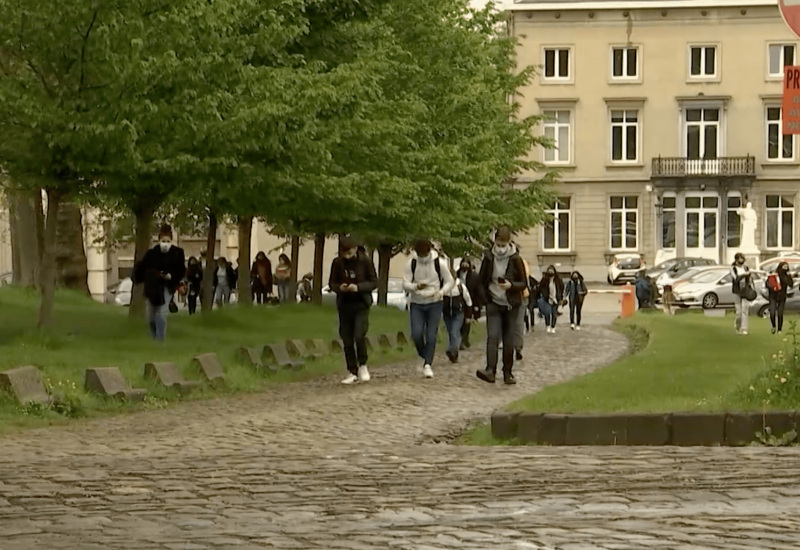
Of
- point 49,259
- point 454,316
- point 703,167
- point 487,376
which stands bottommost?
point 487,376

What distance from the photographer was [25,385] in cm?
1758

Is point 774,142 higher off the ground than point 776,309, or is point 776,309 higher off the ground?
point 774,142

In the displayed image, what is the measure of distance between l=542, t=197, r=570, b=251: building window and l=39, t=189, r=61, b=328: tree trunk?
204 feet

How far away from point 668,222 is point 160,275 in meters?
62.3

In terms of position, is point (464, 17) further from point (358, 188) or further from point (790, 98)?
point (790, 98)

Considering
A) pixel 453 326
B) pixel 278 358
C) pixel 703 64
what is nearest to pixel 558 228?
pixel 703 64

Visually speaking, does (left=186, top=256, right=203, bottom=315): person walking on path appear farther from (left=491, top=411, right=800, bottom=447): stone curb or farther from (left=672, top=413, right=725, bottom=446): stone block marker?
(left=672, top=413, right=725, bottom=446): stone block marker

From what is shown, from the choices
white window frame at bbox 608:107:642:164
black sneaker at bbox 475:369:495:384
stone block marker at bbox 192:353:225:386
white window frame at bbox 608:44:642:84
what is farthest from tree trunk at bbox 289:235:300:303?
white window frame at bbox 608:44:642:84

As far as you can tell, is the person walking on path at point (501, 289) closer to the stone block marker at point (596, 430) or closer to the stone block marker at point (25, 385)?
the stone block marker at point (25, 385)

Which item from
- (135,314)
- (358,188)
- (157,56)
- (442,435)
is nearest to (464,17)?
(358,188)

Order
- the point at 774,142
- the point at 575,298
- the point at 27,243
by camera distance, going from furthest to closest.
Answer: the point at 774,142 < the point at 575,298 < the point at 27,243

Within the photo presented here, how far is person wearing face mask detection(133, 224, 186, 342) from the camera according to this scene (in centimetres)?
2469

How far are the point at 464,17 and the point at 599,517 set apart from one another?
37650 millimetres

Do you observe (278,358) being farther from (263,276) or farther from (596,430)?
(263,276)
